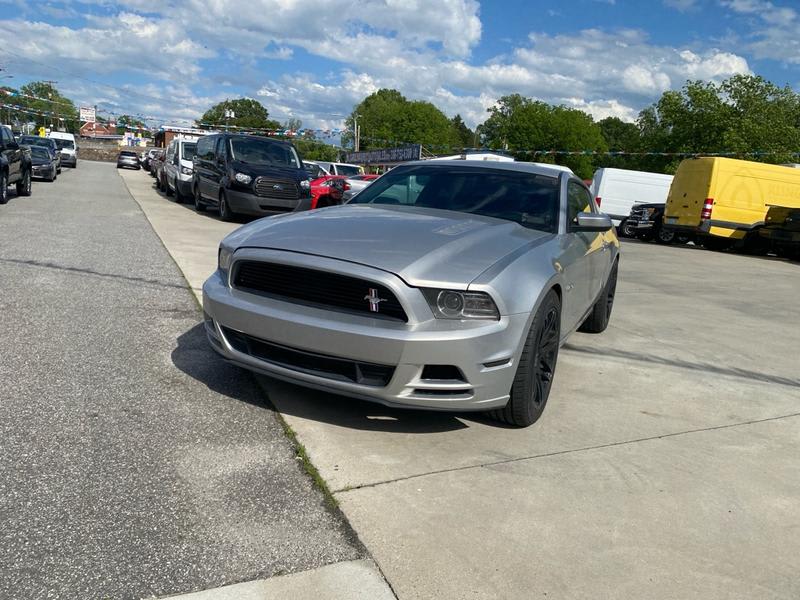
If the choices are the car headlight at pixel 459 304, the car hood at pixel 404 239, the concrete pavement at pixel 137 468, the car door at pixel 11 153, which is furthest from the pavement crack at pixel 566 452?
the car door at pixel 11 153

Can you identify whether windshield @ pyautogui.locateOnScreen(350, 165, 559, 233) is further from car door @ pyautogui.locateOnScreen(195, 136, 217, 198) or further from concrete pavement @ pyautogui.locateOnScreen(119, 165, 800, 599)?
car door @ pyautogui.locateOnScreen(195, 136, 217, 198)

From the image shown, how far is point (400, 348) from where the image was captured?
10.5 feet

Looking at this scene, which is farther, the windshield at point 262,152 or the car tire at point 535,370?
the windshield at point 262,152

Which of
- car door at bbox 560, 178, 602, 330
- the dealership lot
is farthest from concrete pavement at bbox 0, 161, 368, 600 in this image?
car door at bbox 560, 178, 602, 330

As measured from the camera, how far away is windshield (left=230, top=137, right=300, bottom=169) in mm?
14555

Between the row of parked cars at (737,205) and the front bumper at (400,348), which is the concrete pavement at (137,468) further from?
the row of parked cars at (737,205)

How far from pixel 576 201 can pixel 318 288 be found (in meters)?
2.65

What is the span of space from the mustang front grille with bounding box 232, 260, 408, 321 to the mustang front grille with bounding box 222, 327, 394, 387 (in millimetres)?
251

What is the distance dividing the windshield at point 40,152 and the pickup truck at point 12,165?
257 inches

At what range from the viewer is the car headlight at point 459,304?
3303 millimetres

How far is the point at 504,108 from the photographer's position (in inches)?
4936

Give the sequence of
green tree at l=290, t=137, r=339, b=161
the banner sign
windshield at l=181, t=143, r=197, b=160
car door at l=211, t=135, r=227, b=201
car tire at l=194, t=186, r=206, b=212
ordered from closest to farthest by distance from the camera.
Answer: car door at l=211, t=135, r=227, b=201, car tire at l=194, t=186, r=206, b=212, windshield at l=181, t=143, r=197, b=160, the banner sign, green tree at l=290, t=137, r=339, b=161

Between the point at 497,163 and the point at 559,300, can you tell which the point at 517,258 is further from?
the point at 497,163

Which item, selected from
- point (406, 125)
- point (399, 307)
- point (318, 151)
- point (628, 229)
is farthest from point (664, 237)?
point (406, 125)
